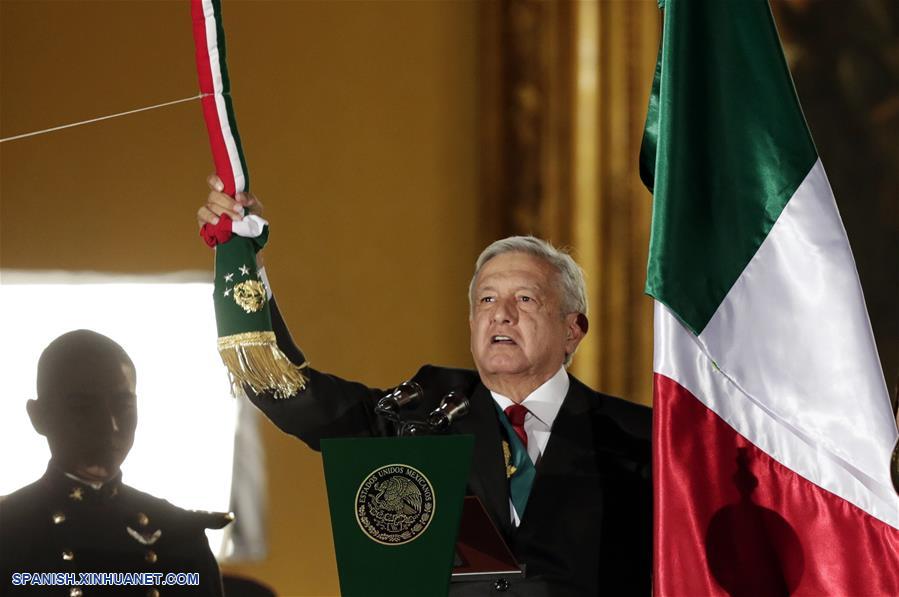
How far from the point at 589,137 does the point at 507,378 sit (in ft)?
3.16

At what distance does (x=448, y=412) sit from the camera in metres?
1.76

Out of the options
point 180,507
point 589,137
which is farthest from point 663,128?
point 180,507

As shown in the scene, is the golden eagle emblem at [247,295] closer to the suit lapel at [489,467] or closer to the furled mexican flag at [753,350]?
the suit lapel at [489,467]

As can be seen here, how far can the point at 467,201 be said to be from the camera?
3.07 meters

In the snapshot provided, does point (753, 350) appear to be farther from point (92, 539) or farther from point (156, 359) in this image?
point (156, 359)

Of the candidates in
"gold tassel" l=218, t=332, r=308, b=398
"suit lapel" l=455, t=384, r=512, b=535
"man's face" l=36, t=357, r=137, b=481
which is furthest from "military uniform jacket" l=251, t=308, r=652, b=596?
"man's face" l=36, t=357, r=137, b=481

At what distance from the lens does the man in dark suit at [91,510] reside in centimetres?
217

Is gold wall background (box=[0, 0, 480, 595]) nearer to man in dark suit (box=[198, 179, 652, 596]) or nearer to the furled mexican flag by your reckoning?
man in dark suit (box=[198, 179, 652, 596])

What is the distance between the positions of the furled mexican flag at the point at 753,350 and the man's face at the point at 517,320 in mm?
594

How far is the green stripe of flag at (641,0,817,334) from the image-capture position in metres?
1.71

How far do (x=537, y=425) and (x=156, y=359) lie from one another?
101cm

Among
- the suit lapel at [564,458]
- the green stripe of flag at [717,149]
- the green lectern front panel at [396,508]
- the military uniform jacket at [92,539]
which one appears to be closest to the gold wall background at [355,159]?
the military uniform jacket at [92,539]

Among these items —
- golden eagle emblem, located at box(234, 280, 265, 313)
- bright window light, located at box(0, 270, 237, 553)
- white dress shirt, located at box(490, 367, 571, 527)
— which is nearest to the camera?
golden eagle emblem, located at box(234, 280, 265, 313)

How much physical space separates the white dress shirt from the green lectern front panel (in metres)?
0.61
